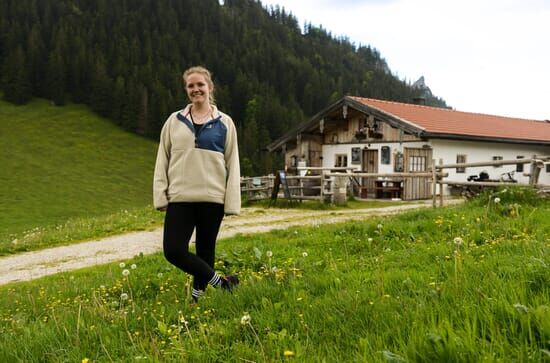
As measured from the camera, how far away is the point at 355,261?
185 inches

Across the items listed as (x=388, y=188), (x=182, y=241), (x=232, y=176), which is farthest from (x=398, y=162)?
(x=182, y=241)

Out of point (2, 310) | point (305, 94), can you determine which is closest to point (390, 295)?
point (2, 310)

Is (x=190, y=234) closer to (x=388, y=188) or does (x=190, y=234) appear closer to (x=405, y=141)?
(x=388, y=188)

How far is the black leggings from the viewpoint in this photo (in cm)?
372

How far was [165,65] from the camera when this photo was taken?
3583 inches

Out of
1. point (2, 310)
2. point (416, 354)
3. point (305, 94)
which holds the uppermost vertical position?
point (305, 94)

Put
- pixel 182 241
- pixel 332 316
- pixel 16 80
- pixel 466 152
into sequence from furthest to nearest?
pixel 16 80 < pixel 466 152 < pixel 182 241 < pixel 332 316

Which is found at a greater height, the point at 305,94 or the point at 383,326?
the point at 305,94

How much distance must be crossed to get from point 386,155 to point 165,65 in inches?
3027

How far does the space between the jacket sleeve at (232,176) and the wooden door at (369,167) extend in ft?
58.5

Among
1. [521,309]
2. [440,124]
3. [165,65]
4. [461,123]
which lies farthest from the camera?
[165,65]

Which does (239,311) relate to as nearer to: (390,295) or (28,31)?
(390,295)

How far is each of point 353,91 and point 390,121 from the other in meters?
86.5

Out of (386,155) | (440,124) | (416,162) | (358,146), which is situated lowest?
(416,162)
